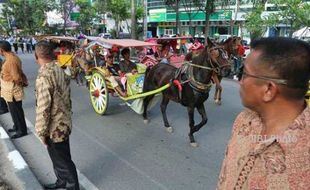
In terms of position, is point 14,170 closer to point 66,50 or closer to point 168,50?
point 168,50

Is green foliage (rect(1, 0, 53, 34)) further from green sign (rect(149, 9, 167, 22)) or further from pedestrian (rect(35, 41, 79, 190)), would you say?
pedestrian (rect(35, 41, 79, 190))

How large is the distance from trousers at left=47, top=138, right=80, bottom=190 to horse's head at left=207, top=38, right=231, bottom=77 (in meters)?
2.91

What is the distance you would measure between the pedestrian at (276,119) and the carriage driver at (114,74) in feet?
20.6

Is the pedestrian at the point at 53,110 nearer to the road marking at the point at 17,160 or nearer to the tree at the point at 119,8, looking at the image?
the road marking at the point at 17,160

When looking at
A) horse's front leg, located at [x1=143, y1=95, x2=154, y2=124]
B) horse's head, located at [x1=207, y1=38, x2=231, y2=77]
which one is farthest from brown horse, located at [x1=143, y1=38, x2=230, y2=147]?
horse's front leg, located at [x1=143, y1=95, x2=154, y2=124]

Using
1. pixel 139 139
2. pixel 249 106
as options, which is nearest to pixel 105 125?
pixel 139 139

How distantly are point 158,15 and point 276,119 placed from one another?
52.0 m

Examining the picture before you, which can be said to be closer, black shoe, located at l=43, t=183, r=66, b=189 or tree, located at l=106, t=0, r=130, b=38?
black shoe, located at l=43, t=183, r=66, b=189

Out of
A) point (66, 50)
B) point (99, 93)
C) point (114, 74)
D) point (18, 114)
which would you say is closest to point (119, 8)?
point (66, 50)

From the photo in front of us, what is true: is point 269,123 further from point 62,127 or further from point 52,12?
point 52,12

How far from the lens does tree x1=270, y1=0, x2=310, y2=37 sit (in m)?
12.1

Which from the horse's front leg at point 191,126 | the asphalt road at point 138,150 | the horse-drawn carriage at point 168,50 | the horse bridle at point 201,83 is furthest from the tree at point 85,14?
the horse's front leg at point 191,126

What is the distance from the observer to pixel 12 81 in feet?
19.7

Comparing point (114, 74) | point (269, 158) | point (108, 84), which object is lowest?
point (108, 84)
